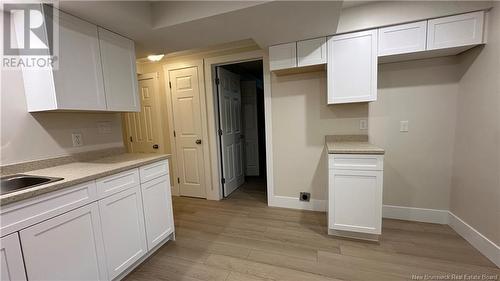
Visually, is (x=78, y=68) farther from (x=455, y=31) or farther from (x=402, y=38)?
(x=455, y=31)

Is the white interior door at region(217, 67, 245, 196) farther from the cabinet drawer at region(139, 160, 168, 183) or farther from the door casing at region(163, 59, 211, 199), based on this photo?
the cabinet drawer at region(139, 160, 168, 183)

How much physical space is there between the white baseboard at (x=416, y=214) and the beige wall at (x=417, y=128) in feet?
0.17

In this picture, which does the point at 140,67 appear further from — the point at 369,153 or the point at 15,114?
the point at 369,153

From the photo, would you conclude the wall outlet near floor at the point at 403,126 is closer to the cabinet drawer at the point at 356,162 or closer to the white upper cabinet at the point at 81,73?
the cabinet drawer at the point at 356,162

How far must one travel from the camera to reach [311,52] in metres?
2.21

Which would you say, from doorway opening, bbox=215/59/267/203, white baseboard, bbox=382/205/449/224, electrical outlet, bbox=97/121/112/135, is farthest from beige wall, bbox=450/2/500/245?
electrical outlet, bbox=97/121/112/135

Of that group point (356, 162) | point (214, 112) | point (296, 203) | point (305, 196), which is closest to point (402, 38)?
point (356, 162)

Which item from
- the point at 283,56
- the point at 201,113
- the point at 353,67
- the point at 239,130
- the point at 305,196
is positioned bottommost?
the point at 305,196

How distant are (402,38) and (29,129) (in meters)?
3.34

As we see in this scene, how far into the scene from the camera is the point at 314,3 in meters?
1.52

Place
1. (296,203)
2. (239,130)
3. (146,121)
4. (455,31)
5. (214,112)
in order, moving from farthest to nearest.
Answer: (239,130) → (146,121) → (214,112) → (296,203) → (455,31)

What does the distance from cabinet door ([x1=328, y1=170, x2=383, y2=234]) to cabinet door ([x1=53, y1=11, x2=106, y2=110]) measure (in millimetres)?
2272

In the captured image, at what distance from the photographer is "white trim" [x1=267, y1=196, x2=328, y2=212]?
107 inches

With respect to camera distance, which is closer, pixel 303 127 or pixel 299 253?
pixel 299 253
